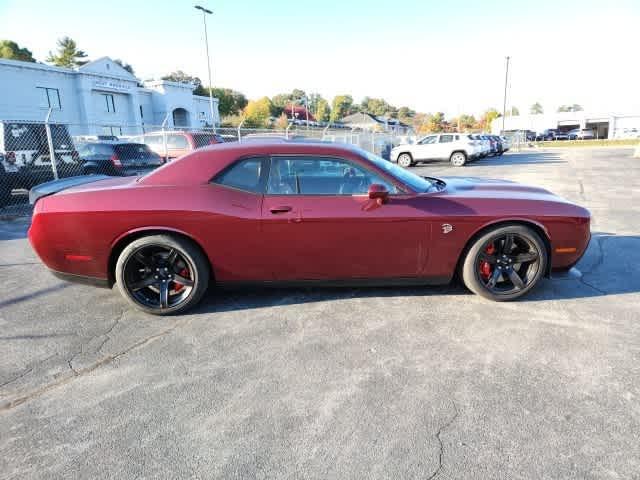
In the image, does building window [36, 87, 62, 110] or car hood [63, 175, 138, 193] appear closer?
car hood [63, 175, 138, 193]

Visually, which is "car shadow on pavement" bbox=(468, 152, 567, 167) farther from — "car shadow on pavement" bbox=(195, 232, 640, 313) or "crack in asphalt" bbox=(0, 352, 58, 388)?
"crack in asphalt" bbox=(0, 352, 58, 388)

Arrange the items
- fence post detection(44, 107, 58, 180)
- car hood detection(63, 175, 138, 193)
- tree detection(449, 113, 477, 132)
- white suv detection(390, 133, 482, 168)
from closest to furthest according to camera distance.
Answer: car hood detection(63, 175, 138, 193) < fence post detection(44, 107, 58, 180) < white suv detection(390, 133, 482, 168) < tree detection(449, 113, 477, 132)

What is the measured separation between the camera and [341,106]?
13138cm

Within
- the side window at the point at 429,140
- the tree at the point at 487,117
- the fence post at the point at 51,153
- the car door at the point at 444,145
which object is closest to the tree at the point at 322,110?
the tree at the point at 487,117

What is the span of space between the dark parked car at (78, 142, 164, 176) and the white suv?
12.4 meters

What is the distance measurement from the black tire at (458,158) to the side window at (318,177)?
56.6 feet

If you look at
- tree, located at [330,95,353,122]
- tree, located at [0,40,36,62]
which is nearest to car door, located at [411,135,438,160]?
tree, located at [0,40,36,62]

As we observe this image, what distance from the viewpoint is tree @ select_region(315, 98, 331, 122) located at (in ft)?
405

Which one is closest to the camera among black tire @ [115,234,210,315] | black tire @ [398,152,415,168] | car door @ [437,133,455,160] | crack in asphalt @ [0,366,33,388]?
crack in asphalt @ [0,366,33,388]

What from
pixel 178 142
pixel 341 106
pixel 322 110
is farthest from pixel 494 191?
pixel 341 106

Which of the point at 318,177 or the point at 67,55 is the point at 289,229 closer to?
the point at 318,177

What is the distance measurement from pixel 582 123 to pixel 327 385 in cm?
8296

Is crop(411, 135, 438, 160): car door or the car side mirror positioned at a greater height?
the car side mirror

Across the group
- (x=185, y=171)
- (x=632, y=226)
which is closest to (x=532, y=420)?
(x=185, y=171)
